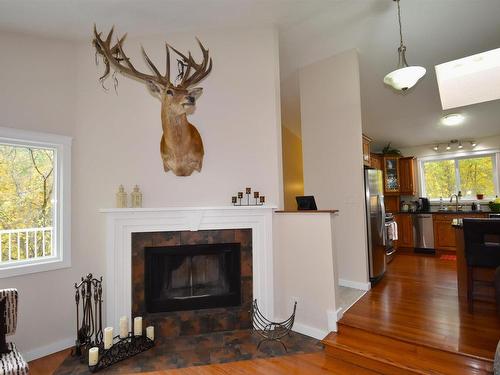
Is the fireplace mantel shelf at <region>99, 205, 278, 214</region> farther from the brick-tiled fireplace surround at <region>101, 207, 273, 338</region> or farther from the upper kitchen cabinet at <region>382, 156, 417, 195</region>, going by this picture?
the upper kitchen cabinet at <region>382, 156, 417, 195</region>

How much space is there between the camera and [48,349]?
2479mm

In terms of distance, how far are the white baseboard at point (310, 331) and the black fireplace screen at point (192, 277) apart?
2.19 feet

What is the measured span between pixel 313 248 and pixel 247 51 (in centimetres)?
241

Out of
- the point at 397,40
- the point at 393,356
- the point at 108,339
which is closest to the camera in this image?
the point at 393,356

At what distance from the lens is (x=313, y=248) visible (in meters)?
2.67

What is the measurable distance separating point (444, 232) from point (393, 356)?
443 cm

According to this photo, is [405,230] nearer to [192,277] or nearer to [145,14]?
[192,277]

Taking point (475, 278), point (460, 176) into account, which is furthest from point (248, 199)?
Answer: point (460, 176)

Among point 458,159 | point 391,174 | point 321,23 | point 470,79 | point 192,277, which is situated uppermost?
point 321,23

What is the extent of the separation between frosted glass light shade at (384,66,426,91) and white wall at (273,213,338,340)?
1497 millimetres

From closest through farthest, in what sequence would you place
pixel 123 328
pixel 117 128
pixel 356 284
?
1. pixel 123 328
2. pixel 117 128
3. pixel 356 284

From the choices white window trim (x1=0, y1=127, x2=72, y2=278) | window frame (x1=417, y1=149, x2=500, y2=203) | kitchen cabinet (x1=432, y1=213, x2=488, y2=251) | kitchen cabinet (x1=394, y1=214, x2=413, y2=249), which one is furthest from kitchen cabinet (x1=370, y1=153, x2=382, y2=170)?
white window trim (x1=0, y1=127, x2=72, y2=278)

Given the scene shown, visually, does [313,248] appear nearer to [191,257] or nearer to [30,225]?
[191,257]

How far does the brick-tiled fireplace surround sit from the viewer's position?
2.61 metres
